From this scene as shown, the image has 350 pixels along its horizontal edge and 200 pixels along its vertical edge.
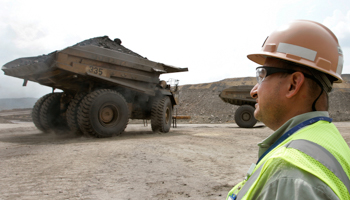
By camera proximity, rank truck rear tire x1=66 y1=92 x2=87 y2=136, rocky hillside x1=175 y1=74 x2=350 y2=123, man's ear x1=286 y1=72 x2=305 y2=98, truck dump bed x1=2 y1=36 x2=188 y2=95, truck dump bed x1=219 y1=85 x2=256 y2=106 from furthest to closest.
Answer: rocky hillside x1=175 y1=74 x2=350 y2=123
truck dump bed x1=219 y1=85 x2=256 y2=106
truck rear tire x1=66 y1=92 x2=87 y2=136
truck dump bed x1=2 y1=36 x2=188 y2=95
man's ear x1=286 y1=72 x2=305 y2=98

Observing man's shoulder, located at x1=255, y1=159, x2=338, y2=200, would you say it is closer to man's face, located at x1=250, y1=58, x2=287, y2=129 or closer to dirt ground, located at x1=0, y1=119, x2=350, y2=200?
man's face, located at x1=250, y1=58, x2=287, y2=129

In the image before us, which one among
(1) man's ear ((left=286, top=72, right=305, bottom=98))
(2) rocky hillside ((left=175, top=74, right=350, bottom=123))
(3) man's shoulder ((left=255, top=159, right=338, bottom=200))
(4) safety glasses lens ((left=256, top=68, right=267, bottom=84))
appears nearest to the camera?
(3) man's shoulder ((left=255, top=159, right=338, bottom=200))

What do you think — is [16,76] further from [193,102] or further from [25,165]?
[193,102]

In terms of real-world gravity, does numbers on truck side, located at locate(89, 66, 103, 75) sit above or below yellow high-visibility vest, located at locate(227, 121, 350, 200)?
above

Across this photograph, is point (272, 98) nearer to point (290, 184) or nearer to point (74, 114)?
point (290, 184)

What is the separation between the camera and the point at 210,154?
598 centimetres

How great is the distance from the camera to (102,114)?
331 inches

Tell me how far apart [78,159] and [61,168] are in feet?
A: 1.92

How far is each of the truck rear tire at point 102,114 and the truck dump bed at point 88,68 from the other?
549 mm

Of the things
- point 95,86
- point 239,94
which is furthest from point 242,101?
point 95,86

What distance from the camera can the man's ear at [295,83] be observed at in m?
1.31

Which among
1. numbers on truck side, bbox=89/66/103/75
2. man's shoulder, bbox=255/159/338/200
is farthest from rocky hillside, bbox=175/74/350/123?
man's shoulder, bbox=255/159/338/200

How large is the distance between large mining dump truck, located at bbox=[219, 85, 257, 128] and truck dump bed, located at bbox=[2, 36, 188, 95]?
8.17 m

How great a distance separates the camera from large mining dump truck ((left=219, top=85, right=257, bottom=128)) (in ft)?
54.6
